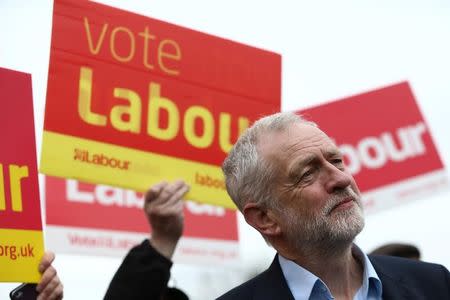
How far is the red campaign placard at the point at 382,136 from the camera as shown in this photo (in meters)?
6.42

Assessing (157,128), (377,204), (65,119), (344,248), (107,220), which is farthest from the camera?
(377,204)

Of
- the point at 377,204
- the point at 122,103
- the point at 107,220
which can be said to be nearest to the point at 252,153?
the point at 122,103

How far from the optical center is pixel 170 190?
13.6ft

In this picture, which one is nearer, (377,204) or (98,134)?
(98,134)

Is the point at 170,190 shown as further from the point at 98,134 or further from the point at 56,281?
the point at 56,281

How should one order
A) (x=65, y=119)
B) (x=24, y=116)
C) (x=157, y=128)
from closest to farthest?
1. (x=24, y=116)
2. (x=65, y=119)
3. (x=157, y=128)

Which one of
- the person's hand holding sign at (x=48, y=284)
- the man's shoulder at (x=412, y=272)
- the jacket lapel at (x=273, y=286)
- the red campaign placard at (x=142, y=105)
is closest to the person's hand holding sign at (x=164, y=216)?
the red campaign placard at (x=142, y=105)

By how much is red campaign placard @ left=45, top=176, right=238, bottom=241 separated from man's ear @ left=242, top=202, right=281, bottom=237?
261cm

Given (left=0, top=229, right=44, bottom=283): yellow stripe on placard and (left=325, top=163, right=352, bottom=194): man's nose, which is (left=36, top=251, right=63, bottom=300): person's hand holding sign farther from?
(left=325, top=163, right=352, bottom=194): man's nose

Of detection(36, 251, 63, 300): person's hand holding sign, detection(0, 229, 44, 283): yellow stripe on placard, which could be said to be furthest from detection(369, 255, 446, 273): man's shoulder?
detection(0, 229, 44, 283): yellow stripe on placard

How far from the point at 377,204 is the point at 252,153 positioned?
10.6 feet

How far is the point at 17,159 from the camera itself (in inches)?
139

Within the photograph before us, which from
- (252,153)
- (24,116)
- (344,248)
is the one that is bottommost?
(344,248)

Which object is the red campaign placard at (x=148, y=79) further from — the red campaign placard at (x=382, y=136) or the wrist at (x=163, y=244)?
the red campaign placard at (x=382, y=136)
